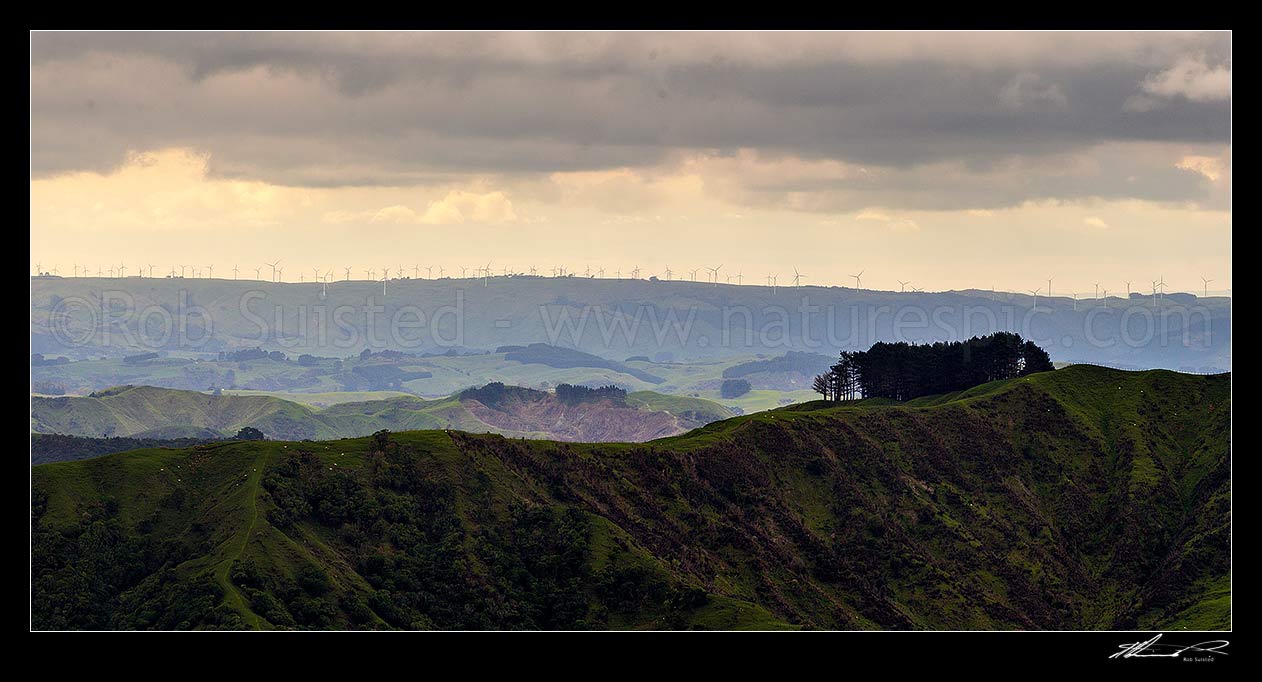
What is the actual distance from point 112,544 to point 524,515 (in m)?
45.3

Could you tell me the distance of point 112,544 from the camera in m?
148

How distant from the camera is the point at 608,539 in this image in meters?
159

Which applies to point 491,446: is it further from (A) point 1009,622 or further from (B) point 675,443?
(A) point 1009,622

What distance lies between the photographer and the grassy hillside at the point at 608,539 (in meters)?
144
